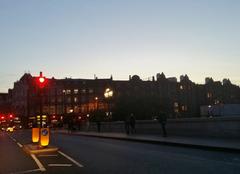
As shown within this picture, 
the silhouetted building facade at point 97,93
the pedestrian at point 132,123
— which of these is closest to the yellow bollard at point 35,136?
the pedestrian at point 132,123

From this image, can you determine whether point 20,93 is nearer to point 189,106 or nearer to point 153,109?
point 189,106

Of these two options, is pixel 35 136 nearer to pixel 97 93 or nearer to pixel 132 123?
pixel 132 123

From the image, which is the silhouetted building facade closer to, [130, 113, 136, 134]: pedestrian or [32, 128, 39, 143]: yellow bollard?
[130, 113, 136, 134]: pedestrian

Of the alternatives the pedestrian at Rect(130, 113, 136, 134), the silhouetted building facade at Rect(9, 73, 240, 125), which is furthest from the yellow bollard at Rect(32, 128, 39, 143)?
the silhouetted building facade at Rect(9, 73, 240, 125)

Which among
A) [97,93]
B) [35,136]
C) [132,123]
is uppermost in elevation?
[97,93]

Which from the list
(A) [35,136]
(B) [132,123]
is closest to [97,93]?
(B) [132,123]

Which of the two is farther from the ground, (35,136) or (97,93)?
(97,93)

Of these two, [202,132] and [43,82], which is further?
[202,132]

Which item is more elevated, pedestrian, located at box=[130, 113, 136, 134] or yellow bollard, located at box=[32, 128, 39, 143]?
pedestrian, located at box=[130, 113, 136, 134]

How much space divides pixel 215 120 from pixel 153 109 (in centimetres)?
8314

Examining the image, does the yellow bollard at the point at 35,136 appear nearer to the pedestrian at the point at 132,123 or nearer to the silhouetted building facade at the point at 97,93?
the pedestrian at the point at 132,123

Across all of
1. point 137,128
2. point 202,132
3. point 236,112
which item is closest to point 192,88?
point 236,112

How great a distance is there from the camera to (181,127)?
35.7 metres

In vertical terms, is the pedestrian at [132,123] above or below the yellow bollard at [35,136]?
above
